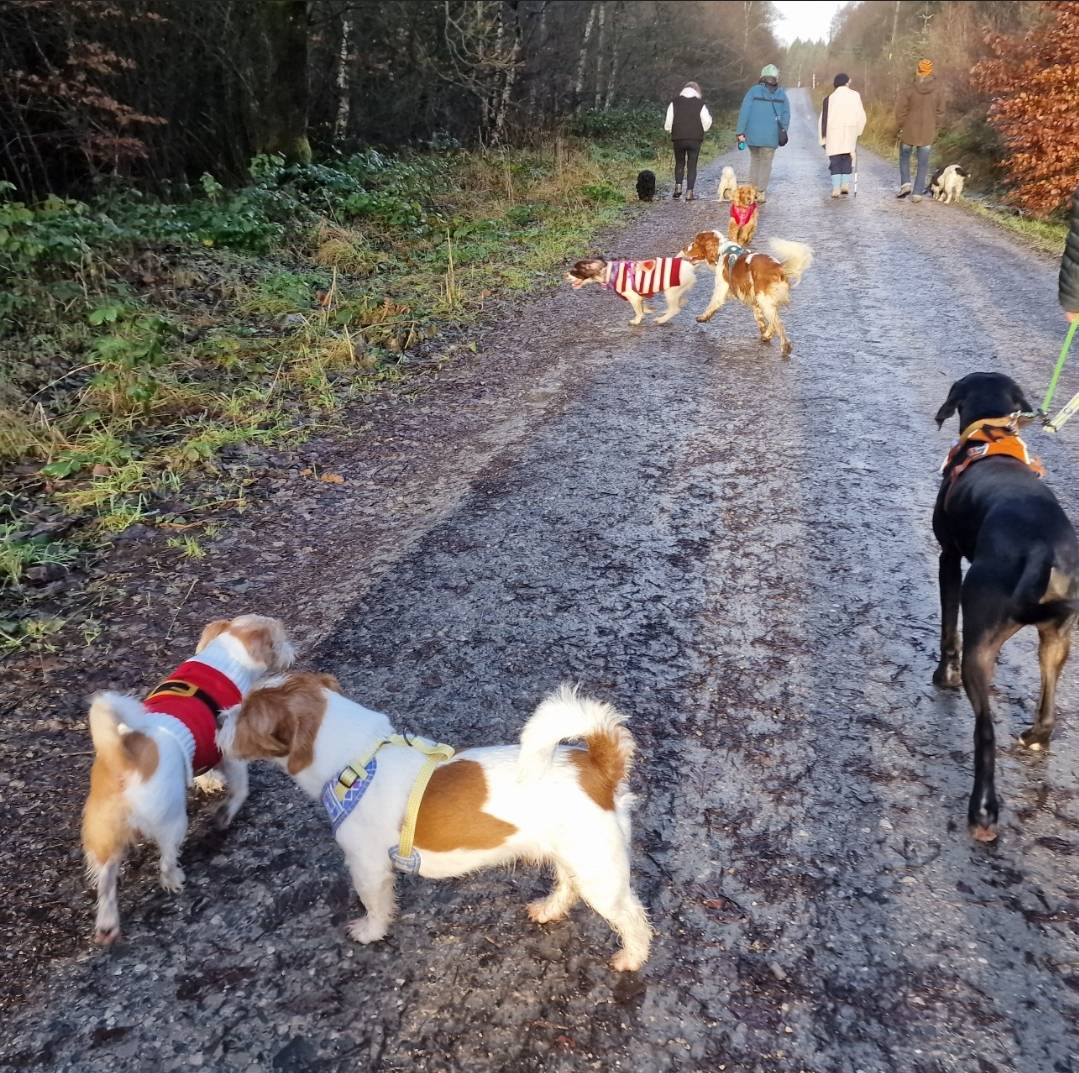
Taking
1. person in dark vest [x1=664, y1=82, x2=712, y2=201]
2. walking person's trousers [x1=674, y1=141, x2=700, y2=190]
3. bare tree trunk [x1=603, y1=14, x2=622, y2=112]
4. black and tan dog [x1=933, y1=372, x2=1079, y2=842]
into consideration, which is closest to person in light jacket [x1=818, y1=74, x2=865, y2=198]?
person in dark vest [x1=664, y1=82, x2=712, y2=201]

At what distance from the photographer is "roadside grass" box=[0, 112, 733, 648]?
489 cm

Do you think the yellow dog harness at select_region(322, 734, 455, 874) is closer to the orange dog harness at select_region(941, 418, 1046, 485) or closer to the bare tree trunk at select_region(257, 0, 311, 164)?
the orange dog harness at select_region(941, 418, 1046, 485)

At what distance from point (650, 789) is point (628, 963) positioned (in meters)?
0.68

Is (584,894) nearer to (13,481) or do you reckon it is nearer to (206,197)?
(13,481)

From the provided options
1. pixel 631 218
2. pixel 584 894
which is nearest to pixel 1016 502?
pixel 584 894

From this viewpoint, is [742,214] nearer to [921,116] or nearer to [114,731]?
[921,116]

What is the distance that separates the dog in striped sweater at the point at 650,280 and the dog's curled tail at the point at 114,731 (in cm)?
695

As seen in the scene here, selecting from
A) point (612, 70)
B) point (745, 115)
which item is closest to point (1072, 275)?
point (745, 115)

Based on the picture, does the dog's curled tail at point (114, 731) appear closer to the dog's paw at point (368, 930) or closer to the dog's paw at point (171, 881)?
the dog's paw at point (171, 881)

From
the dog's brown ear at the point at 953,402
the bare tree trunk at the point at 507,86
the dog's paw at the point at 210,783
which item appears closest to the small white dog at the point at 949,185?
the bare tree trunk at the point at 507,86

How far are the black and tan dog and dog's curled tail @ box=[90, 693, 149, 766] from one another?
2.67 m

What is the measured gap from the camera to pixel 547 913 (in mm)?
2371

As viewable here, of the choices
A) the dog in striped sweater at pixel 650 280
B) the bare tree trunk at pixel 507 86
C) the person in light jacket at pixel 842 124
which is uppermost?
the bare tree trunk at pixel 507 86

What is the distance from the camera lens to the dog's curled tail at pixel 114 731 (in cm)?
Answer: 227
